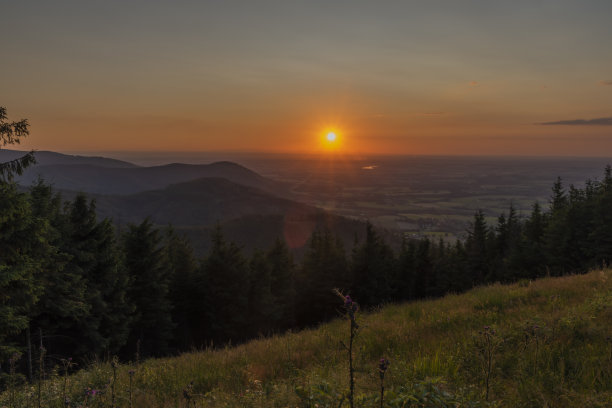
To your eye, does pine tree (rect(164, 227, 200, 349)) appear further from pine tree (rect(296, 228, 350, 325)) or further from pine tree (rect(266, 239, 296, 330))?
pine tree (rect(296, 228, 350, 325))

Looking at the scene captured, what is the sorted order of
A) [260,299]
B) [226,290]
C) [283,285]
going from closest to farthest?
[226,290] → [260,299] → [283,285]

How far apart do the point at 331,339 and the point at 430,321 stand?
247cm

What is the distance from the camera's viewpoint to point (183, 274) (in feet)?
111

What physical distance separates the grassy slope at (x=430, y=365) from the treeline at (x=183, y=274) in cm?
191

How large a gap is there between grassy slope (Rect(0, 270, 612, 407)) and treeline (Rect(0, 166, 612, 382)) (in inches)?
75.0

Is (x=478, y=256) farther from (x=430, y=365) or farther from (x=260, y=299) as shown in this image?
(x=430, y=365)

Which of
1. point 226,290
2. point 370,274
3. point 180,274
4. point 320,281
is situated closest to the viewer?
point 226,290

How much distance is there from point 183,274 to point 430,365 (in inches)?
1311

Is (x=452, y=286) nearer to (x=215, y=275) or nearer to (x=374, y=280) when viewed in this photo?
(x=374, y=280)

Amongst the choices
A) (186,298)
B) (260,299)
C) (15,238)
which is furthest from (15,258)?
(260,299)

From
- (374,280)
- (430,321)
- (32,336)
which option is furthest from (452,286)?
(32,336)

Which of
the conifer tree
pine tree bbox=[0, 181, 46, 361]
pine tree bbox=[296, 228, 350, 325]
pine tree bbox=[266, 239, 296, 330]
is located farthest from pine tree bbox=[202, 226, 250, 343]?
pine tree bbox=[0, 181, 46, 361]

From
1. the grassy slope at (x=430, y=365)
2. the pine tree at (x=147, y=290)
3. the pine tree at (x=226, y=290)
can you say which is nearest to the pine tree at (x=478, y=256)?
the pine tree at (x=226, y=290)

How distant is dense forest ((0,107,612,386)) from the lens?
1420cm
